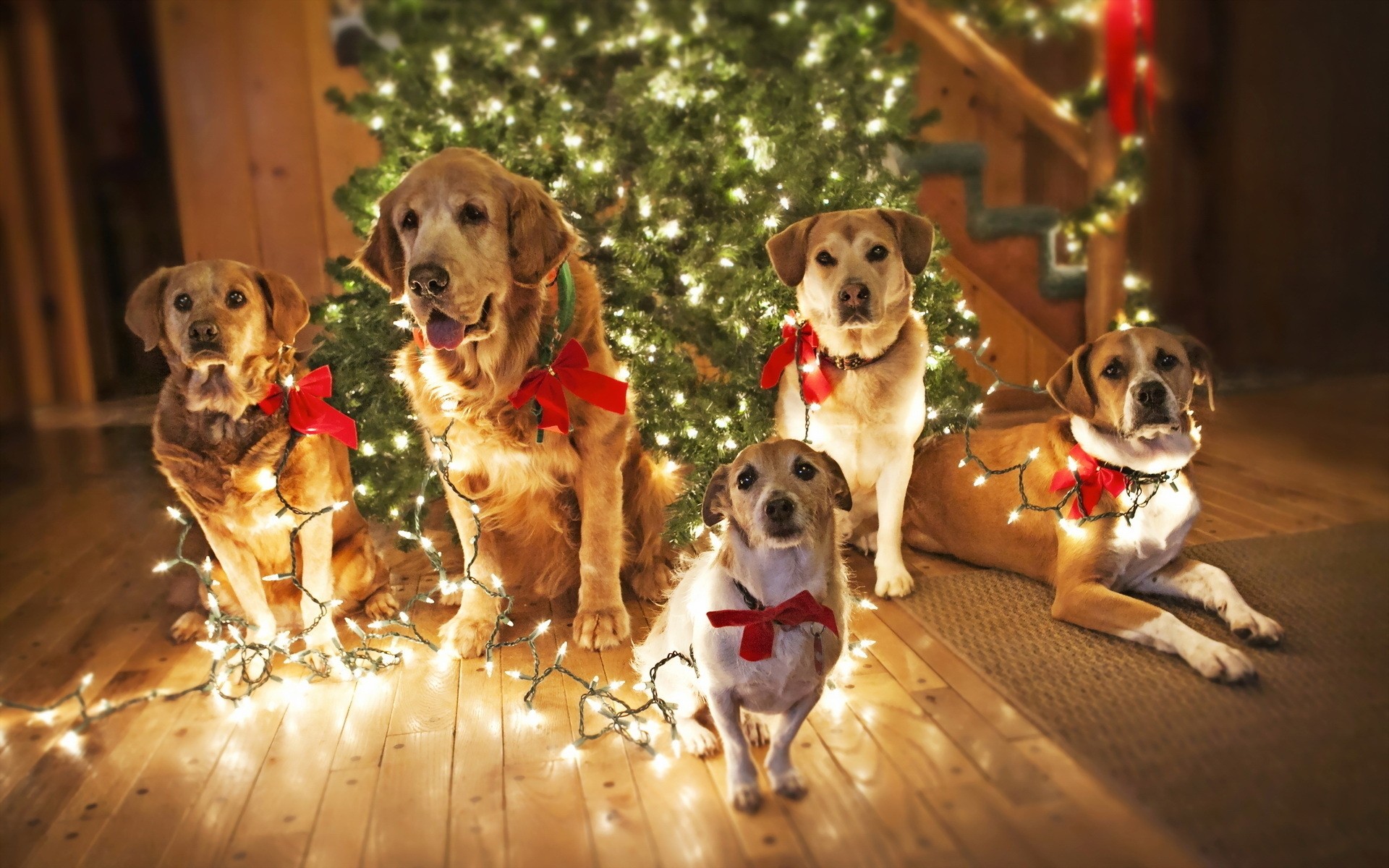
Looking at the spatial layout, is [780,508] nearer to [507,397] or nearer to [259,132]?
[507,397]

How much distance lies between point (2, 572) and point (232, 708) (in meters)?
1.75

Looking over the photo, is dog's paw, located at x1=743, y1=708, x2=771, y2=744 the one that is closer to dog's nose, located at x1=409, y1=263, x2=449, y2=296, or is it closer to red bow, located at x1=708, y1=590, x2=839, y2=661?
red bow, located at x1=708, y1=590, x2=839, y2=661

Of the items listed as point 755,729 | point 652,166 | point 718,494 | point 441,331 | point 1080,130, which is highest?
point 1080,130

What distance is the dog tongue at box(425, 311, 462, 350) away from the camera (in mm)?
2260

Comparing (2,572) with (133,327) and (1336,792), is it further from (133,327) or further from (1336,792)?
(1336,792)

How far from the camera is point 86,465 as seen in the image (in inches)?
199

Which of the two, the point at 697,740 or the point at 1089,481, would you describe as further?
the point at 1089,481

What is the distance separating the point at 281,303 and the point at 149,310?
11.6 inches

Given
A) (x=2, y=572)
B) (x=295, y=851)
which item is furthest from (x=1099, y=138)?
(x=2, y=572)

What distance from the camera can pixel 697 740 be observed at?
78.3 inches

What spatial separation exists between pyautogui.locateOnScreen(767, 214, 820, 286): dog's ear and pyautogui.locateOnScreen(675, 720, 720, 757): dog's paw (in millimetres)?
1310

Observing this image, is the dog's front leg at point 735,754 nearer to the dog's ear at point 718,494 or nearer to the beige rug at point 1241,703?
the dog's ear at point 718,494

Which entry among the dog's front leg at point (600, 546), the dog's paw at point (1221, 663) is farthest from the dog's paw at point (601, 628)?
the dog's paw at point (1221, 663)

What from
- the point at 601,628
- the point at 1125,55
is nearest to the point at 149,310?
the point at 601,628
